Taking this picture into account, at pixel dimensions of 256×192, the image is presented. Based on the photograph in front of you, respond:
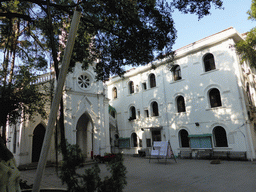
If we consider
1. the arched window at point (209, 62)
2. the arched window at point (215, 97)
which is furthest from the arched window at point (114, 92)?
the arched window at point (215, 97)

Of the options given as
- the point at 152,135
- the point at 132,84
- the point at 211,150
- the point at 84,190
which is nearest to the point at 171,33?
the point at 84,190

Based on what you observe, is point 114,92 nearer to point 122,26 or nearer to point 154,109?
point 154,109

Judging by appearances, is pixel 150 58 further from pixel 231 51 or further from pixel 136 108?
pixel 136 108

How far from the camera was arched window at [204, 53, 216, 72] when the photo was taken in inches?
684

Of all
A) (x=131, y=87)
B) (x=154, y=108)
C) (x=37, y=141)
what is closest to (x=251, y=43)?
(x=154, y=108)

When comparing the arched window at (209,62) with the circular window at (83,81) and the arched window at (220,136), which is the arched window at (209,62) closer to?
the arched window at (220,136)

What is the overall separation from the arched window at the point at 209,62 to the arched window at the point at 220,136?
18.8 feet

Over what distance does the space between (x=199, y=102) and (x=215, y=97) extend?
150 cm

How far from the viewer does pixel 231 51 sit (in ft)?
52.7

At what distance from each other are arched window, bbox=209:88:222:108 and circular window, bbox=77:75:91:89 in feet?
40.0

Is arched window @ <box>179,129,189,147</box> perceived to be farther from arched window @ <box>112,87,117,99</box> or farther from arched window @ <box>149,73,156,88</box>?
arched window @ <box>112,87,117,99</box>

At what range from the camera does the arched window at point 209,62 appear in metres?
17.4

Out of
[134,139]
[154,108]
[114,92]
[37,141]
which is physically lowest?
[134,139]

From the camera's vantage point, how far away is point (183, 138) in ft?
61.6
